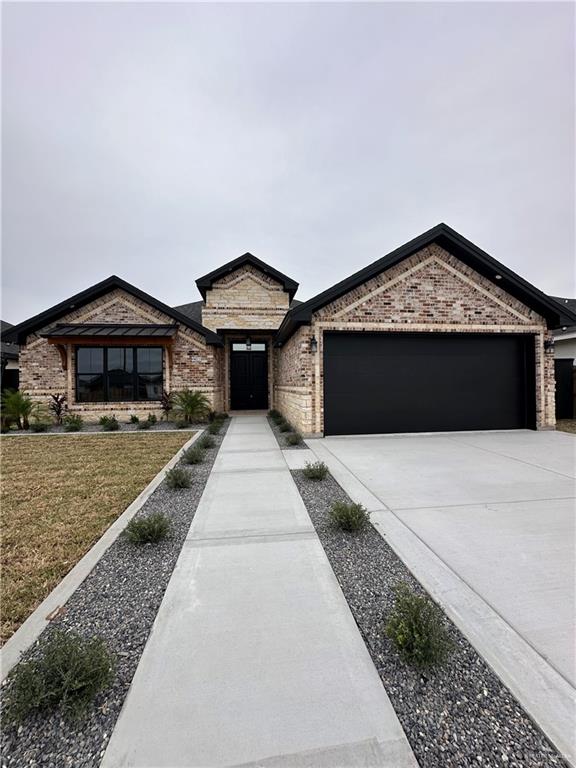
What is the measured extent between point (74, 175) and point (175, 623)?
16550 mm

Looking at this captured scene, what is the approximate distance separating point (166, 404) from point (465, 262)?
415 inches

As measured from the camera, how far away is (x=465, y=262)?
8.75m

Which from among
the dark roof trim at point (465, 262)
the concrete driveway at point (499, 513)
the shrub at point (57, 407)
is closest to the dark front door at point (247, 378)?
the dark roof trim at point (465, 262)

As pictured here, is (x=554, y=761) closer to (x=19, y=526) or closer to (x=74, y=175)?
(x=19, y=526)

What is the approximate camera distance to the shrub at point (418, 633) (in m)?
1.69

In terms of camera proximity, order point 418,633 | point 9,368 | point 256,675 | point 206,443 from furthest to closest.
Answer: point 9,368
point 206,443
point 418,633
point 256,675

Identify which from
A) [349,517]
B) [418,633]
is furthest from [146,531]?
[418,633]

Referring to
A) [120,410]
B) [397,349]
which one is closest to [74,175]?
[120,410]

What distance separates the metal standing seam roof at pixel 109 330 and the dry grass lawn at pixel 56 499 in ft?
13.1

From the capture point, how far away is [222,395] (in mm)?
13961

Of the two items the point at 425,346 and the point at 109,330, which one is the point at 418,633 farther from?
the point at 109,330

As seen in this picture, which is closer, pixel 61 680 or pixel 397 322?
pixel 61 680

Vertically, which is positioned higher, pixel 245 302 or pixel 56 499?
pixel 245 302

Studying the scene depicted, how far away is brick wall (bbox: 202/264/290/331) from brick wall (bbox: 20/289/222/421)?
277cm
